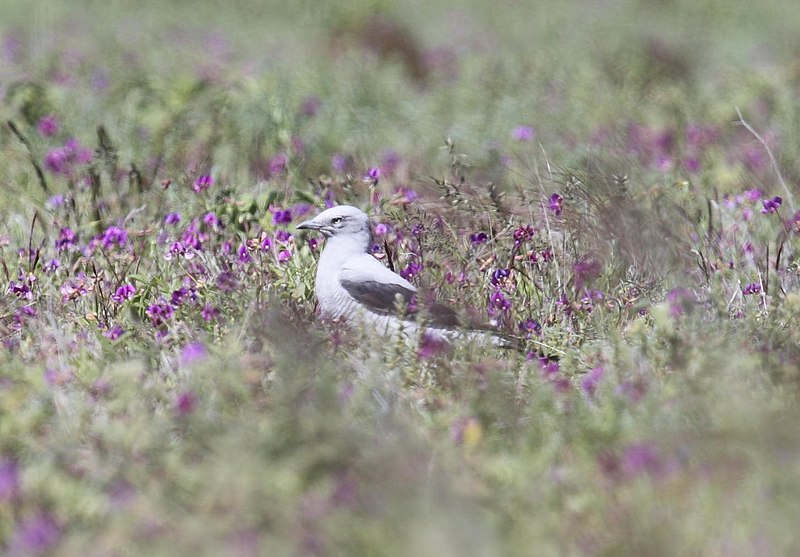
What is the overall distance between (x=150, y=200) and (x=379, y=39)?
710 centimetres

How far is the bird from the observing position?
439cm

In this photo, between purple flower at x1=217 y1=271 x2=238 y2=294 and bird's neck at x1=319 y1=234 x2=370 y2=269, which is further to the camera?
bird's neck at x1=319 y1=234 x2=370 y2=269

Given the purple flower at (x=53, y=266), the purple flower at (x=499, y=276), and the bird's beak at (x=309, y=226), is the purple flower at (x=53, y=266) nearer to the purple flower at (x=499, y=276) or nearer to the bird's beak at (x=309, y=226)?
the bird's beak at (x=309, y=226)

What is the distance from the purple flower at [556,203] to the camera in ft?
A: 16.4

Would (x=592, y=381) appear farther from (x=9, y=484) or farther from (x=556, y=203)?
(x=9, y=484)

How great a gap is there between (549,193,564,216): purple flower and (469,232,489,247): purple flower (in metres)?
0.29

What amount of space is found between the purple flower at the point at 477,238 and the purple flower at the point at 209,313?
1131 mm

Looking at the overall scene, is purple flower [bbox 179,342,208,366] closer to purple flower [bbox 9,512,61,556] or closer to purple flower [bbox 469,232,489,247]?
purple flower [bbox 9,512,61,556]

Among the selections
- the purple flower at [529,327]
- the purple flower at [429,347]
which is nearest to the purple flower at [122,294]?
the purple flower at [429,347]

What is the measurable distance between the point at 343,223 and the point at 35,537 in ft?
8.02

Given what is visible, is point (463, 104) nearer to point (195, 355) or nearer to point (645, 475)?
point (195, 355)

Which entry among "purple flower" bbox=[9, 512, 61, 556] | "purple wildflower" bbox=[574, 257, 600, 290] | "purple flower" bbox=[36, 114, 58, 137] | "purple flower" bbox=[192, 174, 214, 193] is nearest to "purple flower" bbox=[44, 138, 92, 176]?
"purple flower" bbox=[36, 114, 58, 137]

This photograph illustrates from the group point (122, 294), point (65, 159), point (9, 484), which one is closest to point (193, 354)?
point (122, 294)

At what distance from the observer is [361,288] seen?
15.6ft
